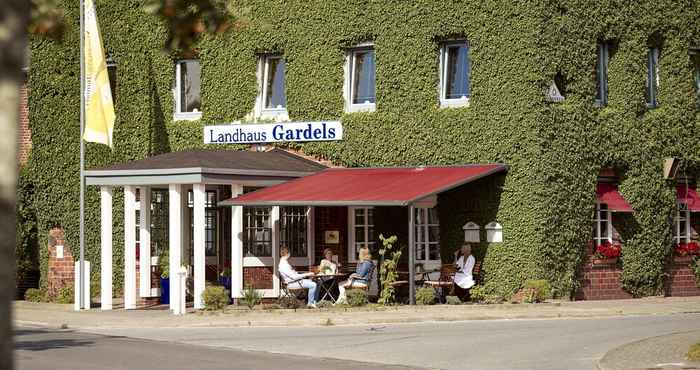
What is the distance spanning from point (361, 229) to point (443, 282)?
3263 mm

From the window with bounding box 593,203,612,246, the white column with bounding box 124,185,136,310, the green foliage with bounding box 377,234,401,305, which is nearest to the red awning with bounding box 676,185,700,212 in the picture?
the window with bounding box 593,203,612,246

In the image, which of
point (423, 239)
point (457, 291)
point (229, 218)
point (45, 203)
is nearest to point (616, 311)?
point (457, 291)

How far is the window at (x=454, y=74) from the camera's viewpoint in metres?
26.6

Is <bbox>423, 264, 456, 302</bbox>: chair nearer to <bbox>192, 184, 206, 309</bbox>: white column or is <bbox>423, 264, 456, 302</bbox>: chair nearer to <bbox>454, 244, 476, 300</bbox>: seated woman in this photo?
<bbox>454, 244, 476, 300</bbox>: seated woman

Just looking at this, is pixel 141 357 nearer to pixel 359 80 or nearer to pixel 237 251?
pixel 237 251

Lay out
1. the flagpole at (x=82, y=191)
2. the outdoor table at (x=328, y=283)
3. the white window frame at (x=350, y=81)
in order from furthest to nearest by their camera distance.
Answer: the white window frame at (x=350, y=81) < the flagpole at (x=82, y=191) < the outdoor table at (x=328, y=283)

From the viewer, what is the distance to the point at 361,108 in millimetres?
27891

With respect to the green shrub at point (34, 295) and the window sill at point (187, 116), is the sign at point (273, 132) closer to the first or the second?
the window sill at point (187, 116)

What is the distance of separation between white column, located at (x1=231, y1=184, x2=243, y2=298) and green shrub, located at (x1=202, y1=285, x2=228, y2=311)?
1172 millimetres

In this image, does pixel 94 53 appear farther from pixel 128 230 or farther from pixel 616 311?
pixel 616 311

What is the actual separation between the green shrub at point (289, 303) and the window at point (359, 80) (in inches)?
194

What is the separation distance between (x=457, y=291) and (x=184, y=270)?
5.58 metres

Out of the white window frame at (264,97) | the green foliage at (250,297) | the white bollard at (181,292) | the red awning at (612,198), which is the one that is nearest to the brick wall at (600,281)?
the red awning at (612,198)

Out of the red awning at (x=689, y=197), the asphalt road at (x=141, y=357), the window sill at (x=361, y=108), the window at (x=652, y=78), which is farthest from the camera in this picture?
the red awning at (x=689, y=197)
